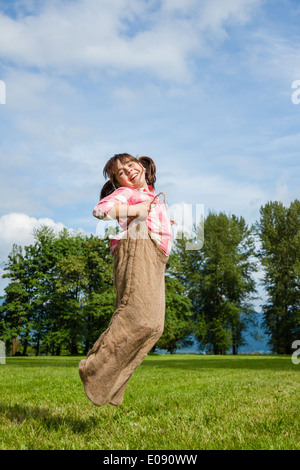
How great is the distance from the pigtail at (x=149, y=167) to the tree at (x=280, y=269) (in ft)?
128

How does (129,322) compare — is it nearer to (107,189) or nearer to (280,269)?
(107,189)

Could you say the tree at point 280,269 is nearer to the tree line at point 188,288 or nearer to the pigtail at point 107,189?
the tree line at point 188,288

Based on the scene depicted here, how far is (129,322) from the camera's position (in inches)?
117

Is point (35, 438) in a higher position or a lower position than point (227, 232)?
lower

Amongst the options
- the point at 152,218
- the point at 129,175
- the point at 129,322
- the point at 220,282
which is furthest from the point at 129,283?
the point at 220,282

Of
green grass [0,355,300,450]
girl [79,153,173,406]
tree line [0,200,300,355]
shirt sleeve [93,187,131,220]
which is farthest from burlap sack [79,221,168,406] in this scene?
tree line [0,200,300,355]

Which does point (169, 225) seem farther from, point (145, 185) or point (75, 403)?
point (75, 403)

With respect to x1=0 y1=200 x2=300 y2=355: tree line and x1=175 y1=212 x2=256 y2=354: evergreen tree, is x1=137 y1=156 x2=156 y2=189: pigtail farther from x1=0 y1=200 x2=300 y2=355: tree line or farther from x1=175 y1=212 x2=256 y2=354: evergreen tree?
x1=175 y1=212 x2=256 y2=354: evergreen tree

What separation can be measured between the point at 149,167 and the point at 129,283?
1.06 metres

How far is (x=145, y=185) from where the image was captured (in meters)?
3.48

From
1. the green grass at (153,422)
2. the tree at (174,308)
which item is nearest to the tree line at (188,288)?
the tree at (174,308)

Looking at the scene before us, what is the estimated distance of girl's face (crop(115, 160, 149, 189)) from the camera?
3.35 m

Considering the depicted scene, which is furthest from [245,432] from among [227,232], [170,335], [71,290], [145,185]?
[227,232]
